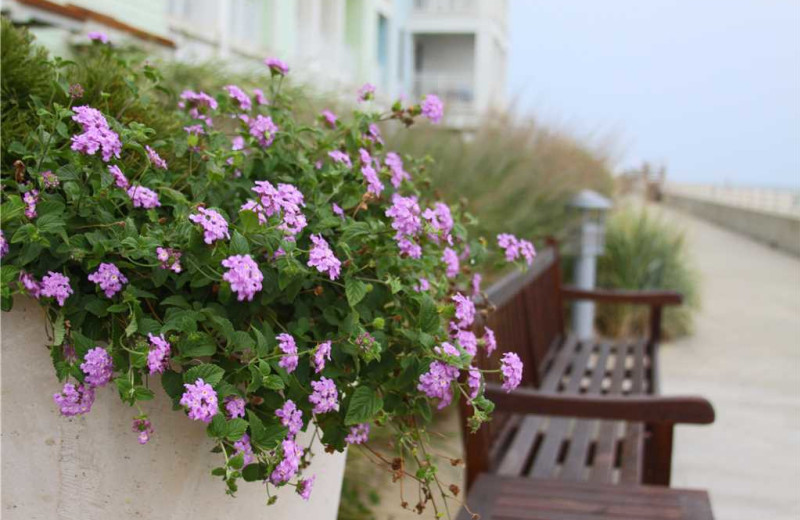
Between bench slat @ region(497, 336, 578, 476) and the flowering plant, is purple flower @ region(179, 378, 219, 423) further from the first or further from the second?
bench slat @ region(497, 336, 578, 476)

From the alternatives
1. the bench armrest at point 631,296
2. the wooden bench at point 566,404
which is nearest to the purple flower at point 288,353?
the wooden bench at point 566,404

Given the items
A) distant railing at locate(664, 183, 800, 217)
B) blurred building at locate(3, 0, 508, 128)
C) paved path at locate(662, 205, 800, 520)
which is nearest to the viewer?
paved path at locate(662, 205, 800, 520)

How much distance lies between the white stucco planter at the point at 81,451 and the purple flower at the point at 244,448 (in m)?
0.13

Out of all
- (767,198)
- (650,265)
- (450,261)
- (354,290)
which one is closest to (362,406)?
(354,290)

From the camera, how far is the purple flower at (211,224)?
4.73 ft

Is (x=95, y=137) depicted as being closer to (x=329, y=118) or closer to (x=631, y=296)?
(x=329, y=118)

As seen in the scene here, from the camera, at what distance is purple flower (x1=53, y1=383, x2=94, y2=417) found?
1.52 metres

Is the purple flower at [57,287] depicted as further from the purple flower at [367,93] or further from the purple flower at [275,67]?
the purple flower at [367,93]

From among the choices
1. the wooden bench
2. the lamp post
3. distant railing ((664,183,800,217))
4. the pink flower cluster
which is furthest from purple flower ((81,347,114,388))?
distant railing ((664,183,800,217))

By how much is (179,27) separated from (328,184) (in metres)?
10.2

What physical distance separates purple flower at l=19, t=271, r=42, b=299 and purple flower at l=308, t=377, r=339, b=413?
0.51 metres

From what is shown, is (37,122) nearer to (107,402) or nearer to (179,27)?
(107,402)

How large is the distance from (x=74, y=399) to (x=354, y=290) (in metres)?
0.52

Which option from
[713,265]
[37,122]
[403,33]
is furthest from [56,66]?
[403,33]
